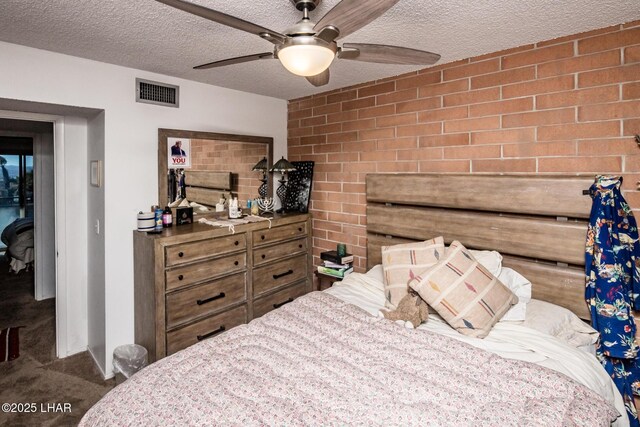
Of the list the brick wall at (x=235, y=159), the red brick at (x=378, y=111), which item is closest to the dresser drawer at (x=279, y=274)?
the brick wall at (x=235, y=159)

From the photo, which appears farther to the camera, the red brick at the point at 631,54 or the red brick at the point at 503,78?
the red brick at the point at 503,78

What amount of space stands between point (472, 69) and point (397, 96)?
2.01 ft

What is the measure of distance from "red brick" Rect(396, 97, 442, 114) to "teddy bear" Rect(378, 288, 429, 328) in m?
1.46

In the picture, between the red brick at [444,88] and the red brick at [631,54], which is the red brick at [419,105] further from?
the red brick at [631,54]

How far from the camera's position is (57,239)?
2.99 m

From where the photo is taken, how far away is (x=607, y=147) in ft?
6.56

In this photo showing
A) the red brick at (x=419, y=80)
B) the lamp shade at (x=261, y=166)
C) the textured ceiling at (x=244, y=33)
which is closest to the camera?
the textured ceiling at (x=244, y=33)

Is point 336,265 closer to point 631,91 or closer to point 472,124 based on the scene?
point 472,124

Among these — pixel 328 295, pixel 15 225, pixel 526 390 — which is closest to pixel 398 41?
pixel 328 295

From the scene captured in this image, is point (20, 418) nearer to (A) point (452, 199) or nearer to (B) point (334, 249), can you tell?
(B) point (334, 249)

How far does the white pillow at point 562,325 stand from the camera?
6.23ft

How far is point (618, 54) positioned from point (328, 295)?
84.7 inches

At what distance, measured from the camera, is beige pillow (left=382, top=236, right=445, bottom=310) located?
2250 mm

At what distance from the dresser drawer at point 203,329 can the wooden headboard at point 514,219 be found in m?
1.43
